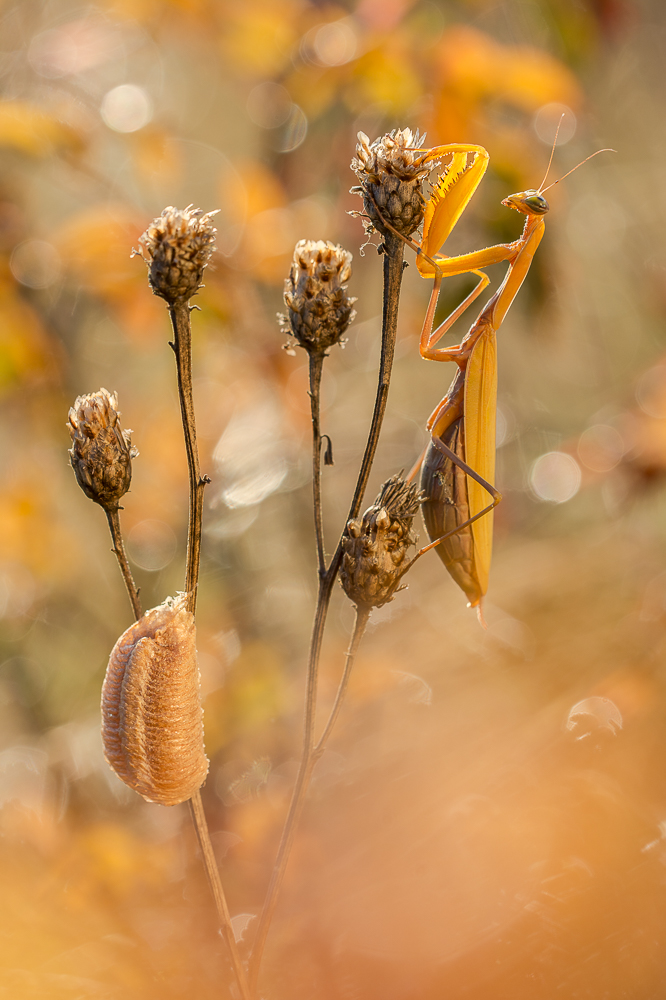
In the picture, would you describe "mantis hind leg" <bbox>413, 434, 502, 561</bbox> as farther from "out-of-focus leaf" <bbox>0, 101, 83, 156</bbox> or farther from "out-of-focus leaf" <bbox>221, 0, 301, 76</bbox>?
"out-of-focus leaf" <bbox>221, 0, 301, 76</bbox>

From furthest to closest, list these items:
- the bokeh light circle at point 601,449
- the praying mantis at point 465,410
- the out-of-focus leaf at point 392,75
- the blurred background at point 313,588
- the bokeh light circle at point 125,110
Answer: the bokeh light circle at point 601,449 < the bokeh light circle at point 125,110 < the out-of-focus leaf at point 392,75 < the blurred background at point 313,588 < the praying mantis at point 465,410

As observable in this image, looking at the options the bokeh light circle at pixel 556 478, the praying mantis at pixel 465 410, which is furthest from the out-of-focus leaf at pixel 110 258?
the bokeh light circle at pixel 556 478

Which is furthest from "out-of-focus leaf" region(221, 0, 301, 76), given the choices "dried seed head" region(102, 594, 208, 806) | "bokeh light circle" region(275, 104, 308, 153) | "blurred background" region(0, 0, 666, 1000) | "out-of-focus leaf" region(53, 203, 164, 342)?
"dried seed head" region(102, 594, 208, 806)

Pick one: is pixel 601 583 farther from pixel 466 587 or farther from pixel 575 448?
pixel 466 587

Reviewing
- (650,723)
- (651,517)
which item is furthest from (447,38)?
(651,517)

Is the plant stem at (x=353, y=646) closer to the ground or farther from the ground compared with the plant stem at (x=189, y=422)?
closer to the ground

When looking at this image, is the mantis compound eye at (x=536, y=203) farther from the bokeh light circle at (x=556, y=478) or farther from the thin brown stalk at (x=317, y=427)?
the bokeh light circle at (x=556, y=478)
